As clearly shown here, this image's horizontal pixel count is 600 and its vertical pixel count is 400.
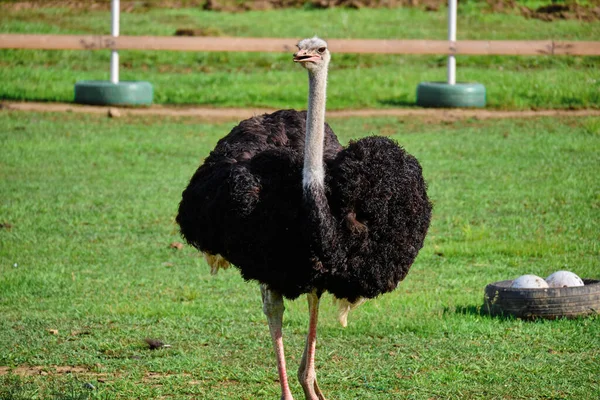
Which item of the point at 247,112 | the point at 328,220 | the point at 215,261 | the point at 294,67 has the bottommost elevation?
the point at 247,112

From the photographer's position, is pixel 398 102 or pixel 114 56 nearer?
pixel 114 56

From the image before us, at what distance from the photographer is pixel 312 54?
536cm

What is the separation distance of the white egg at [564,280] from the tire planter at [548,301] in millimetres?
102

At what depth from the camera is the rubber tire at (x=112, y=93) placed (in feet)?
51.9

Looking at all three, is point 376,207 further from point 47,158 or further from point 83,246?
point 47,158

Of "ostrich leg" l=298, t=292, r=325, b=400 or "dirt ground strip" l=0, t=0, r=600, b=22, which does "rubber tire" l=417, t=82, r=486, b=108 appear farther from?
"ostrich leg" l=298, t=292, r=325, b=400

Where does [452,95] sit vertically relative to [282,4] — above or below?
below

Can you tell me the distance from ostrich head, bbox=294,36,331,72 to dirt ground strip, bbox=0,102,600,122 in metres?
9.65

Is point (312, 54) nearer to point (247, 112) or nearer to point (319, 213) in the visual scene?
point (319, 213)

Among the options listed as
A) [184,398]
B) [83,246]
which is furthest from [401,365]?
[83,246]

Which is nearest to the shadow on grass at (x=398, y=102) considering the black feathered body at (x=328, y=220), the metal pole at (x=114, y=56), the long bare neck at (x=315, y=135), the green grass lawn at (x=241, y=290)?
the green grass lawn at (x=241, y=290)

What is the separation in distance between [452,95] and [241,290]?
8.33 m

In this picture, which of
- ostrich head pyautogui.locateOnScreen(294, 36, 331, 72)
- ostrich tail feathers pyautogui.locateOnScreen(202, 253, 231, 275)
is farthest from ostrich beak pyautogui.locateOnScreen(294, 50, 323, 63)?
ostrich tail feathers pyautogui.locateOnScreen(202, 253, 231, 275)

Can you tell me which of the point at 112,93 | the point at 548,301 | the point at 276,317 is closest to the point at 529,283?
the point at 548,301
